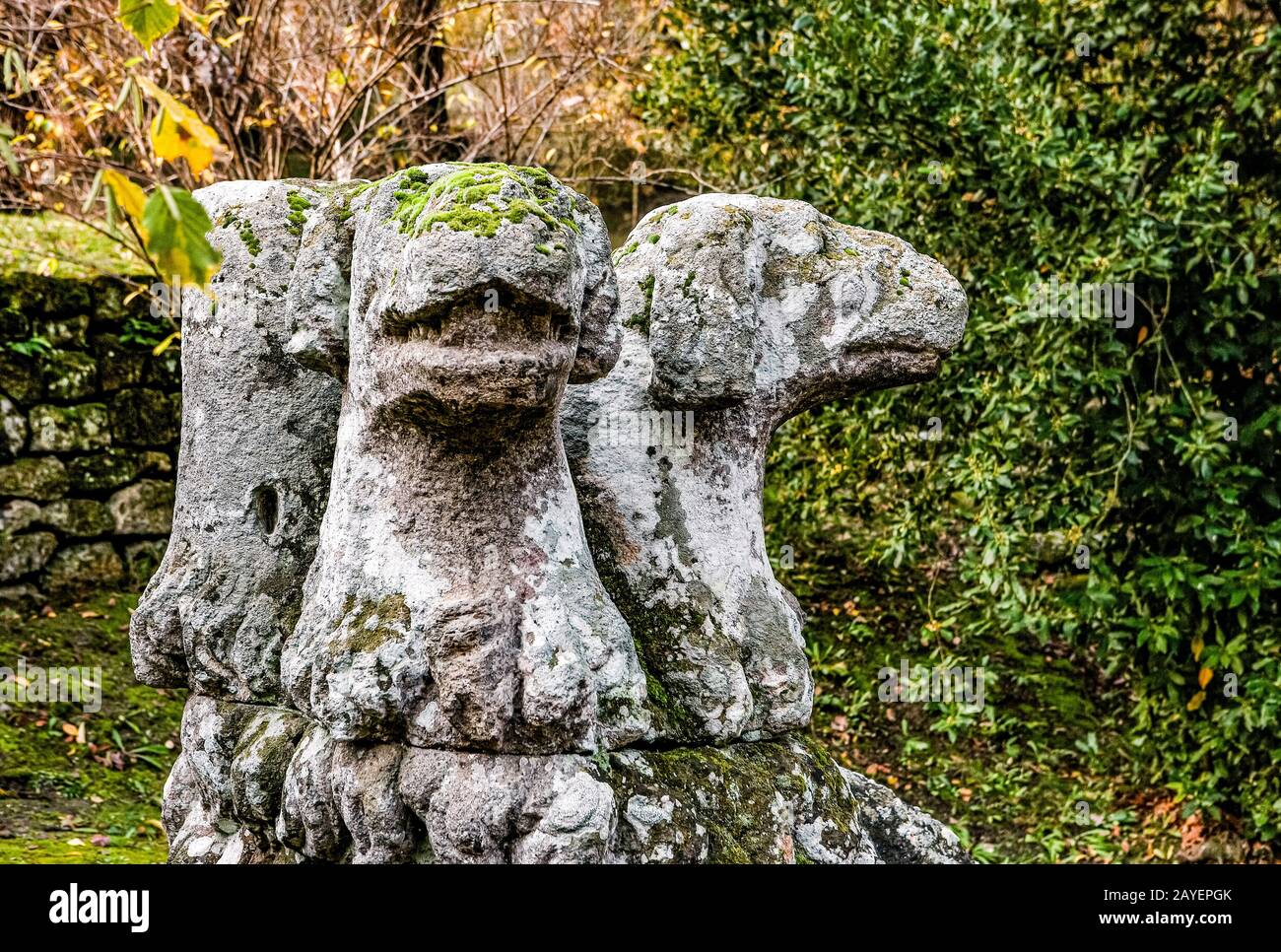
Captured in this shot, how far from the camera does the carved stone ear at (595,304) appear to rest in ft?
7.88

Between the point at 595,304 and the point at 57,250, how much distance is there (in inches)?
254

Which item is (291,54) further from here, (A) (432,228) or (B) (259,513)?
(A) (432,228)

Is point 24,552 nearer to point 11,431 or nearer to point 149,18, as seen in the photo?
point 11,431

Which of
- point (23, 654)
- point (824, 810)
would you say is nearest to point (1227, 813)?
point (824, 810)

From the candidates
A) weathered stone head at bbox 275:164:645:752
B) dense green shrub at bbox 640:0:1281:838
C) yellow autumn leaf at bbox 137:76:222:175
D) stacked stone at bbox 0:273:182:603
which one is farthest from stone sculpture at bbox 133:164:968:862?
stacked stone at bbox 0:273:182:603

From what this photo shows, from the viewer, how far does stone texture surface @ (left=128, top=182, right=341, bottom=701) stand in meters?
2.81

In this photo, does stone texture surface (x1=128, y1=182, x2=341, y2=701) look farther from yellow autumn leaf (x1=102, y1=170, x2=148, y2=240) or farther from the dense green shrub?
the dense green shrub

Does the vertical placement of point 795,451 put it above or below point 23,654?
above

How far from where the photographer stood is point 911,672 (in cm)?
695

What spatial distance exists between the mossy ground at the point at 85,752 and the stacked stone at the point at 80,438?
0.87 ft

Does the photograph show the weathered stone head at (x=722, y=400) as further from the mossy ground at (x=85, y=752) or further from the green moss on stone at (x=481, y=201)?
the mossy ground at (x=85, y=752)

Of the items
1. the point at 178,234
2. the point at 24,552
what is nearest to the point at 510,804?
the point at 178,234

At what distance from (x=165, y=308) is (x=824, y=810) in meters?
5.61

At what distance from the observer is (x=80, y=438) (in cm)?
743
